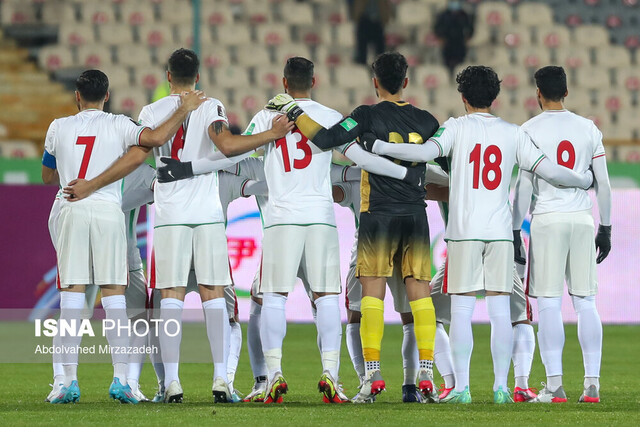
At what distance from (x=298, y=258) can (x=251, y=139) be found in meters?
0.82

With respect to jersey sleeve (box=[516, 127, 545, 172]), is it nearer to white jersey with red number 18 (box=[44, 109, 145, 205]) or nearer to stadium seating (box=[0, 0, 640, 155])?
white jersey with red number 18 (box=[44, 109, 145, 205])

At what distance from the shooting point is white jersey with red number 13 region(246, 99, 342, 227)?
293 inches

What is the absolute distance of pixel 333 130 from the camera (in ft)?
23.9

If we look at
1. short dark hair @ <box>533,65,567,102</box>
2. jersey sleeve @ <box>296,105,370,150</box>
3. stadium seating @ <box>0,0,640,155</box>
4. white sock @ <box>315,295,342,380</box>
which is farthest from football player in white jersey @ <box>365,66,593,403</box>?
stadium seating @ <box>0,0,640,155</box>

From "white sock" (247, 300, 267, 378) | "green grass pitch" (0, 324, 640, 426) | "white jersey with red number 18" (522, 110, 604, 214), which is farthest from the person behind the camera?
"white sock" (247, 300, 267, 378)

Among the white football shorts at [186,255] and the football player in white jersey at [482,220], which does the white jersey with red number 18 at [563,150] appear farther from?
the white football shorts at [186,255]

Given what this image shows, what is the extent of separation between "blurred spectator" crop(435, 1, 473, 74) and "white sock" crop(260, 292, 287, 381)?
49.4 feet

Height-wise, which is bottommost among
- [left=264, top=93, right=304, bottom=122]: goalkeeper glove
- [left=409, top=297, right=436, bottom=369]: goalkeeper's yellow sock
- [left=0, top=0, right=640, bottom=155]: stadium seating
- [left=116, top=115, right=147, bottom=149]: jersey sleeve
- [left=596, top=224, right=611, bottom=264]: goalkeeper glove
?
[left=409, top=297, right=436, bottom=369]: goalkeeper's yellow sock

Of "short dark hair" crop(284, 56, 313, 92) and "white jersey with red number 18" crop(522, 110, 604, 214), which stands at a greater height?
"short dark hair" crop(284, 56, 313, 92)

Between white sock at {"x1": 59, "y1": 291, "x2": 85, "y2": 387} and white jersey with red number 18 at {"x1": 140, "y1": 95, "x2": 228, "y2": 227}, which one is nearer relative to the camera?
white sock at {"x1": 59, "y1": 291, "x2": 85, "y2": 387}

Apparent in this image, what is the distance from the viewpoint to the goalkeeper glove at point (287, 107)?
7.39 metres

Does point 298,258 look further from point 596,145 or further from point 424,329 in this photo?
point 596,145

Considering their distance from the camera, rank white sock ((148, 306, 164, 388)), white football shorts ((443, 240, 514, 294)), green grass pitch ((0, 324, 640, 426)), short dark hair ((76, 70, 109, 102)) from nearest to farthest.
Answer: green grass pitch ((0, 324, 640, 426)) → white football shorts ((443, 240, 514, 294)) → short dark hair ((76, 70, 109, 102)) → white sock ((148, 306, 164, 388))

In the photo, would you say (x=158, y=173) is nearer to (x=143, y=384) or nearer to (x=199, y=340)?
(x=143, y=384)
